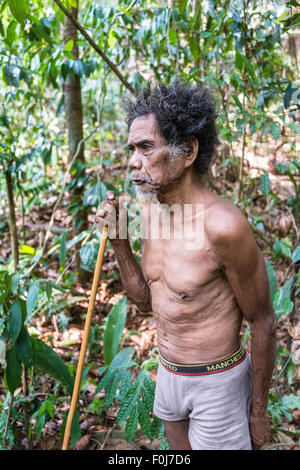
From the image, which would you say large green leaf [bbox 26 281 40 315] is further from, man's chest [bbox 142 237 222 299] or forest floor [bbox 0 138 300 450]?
man's chest [bbox 142 237 222 299]

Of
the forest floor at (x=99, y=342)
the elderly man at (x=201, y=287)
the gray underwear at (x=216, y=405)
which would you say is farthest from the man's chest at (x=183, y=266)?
the forest floor at (x=99, y=342)

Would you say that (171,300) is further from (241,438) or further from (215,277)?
(241,438)

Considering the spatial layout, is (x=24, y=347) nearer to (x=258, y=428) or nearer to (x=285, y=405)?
(x=258, y=428)

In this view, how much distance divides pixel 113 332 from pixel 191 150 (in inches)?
56.8

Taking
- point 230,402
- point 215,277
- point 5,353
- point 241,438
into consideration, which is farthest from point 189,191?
point 5,353

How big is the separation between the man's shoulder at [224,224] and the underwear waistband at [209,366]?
1.62 feet

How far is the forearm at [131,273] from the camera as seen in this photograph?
183 cm

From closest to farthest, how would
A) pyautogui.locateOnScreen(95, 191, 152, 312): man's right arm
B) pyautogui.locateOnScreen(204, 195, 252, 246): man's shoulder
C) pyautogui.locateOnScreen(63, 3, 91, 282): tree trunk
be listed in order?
pyautogui.locateOnScreen(204, 195, 252, 246): man's shoulder → pyautogui.locateOnScreen(95, 191, 152, 312): man's right arm → pyautogui.locateOnScreen(63, 3, 91, 282): tree trunk

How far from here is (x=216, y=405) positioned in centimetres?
161

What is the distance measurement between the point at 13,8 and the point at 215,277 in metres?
1.15

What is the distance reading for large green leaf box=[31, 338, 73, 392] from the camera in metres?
2.22

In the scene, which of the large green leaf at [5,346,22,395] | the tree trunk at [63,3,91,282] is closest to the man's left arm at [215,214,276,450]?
the large green leaf at [5,346,22,395]

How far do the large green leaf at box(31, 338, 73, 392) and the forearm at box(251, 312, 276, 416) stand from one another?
3.77ft

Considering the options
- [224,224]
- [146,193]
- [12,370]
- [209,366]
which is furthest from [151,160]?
[12,370]
